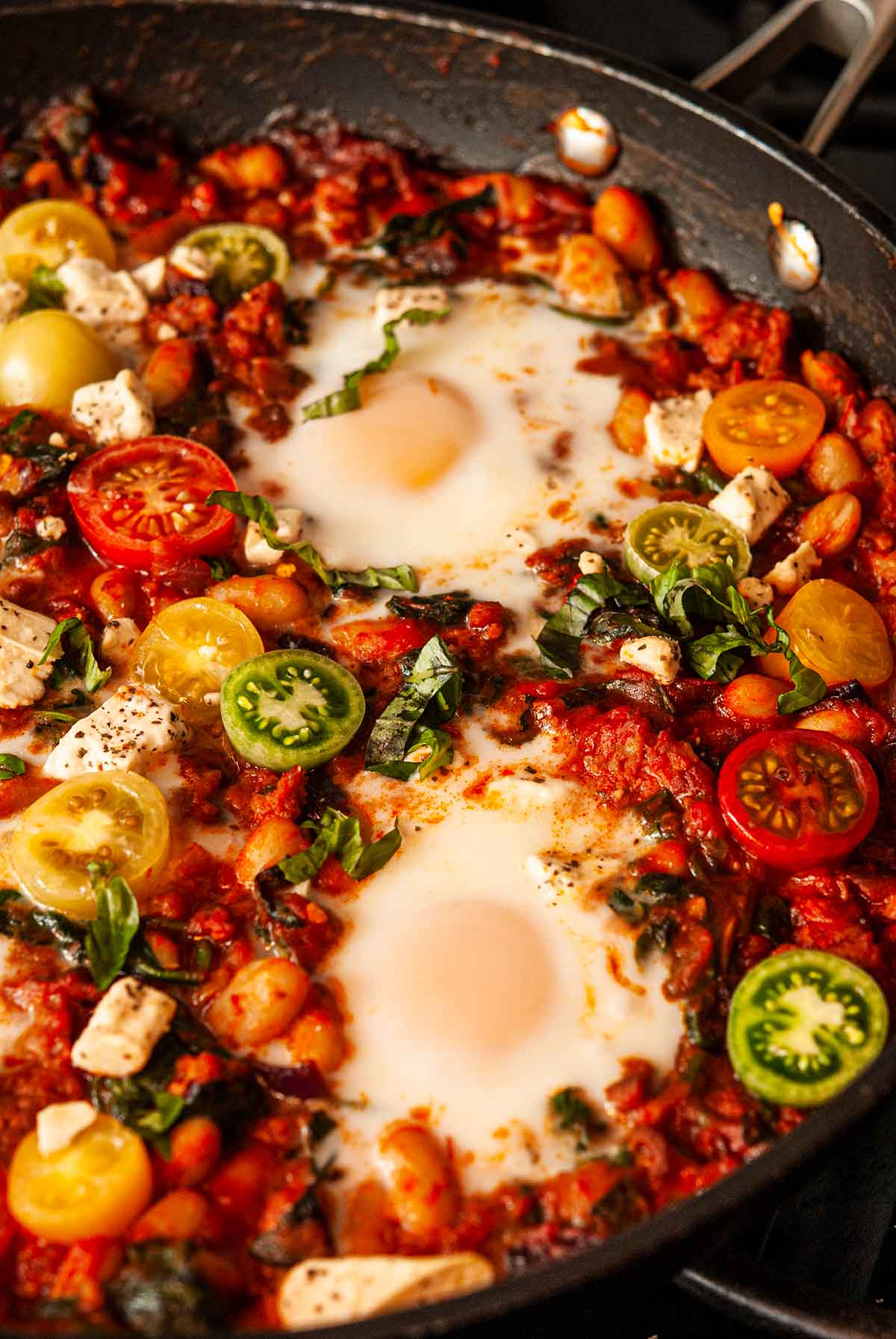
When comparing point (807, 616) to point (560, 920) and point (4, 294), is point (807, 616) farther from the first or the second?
point (4, 294)

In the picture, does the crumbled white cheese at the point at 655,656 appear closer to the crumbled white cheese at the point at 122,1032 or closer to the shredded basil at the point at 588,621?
the shredded basil at the point at 588,621

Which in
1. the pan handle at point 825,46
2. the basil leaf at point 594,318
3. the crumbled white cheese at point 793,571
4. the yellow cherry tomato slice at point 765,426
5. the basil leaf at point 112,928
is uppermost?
the pan handle at point 825,46

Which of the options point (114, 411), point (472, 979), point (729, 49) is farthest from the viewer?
point (729, 49)

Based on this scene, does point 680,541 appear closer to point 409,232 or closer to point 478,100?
point 409,232

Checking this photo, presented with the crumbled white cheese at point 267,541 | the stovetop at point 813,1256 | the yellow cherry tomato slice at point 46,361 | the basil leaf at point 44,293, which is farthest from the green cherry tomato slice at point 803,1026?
the basil leaf at point 44,293

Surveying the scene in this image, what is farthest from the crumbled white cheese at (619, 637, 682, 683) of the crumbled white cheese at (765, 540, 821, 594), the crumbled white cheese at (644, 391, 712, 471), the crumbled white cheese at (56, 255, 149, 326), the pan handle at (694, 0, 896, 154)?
the crumbled white cheese at (56, 255, 149, 326)

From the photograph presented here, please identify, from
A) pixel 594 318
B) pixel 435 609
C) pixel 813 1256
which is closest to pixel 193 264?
pixel 594 318
